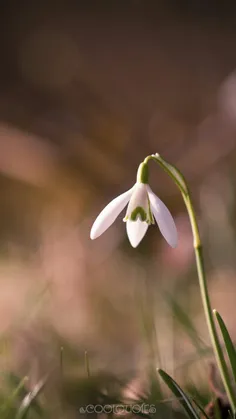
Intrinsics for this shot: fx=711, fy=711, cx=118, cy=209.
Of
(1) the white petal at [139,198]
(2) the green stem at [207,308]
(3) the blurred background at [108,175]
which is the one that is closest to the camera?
(2) the green stem at [207,308]

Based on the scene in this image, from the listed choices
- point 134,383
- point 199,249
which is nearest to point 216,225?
point 134,383

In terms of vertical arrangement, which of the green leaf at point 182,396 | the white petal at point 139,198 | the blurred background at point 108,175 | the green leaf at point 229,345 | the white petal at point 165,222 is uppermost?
the blurred background at point 108,175

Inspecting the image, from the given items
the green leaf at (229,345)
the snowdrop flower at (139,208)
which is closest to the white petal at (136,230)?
the snowdrop flower at (139,208)

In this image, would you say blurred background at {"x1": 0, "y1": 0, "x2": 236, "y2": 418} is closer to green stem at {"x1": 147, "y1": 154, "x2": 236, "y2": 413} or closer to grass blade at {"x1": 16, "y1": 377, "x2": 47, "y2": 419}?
grass blade at {"x1": 16, "y1": 377, "x2": 47, "y2": 419}

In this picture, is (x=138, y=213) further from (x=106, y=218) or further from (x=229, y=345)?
(x=229, y=345)

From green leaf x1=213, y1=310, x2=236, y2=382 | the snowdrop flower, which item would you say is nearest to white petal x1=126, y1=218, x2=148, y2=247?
the snowdrop flower

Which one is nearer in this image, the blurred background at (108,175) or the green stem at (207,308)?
the green stem at (207,308)

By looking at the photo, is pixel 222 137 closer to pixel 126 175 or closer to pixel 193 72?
pixel 126 175

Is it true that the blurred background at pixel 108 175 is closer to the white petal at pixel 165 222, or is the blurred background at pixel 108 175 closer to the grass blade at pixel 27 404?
the grass blade at pixel 27 404
